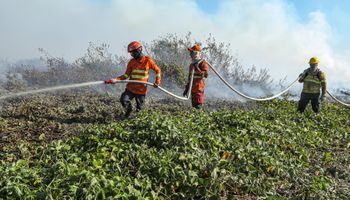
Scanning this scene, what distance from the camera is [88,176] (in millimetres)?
3982

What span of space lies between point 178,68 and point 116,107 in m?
6.24

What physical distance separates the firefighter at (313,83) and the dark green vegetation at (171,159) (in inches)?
100

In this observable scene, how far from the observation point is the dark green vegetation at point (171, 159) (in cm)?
406

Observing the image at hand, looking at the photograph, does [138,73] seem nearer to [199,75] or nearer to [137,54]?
[137,54]

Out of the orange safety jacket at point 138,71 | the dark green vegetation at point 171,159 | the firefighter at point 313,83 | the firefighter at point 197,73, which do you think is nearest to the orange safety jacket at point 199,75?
the firefighter at point 197,73

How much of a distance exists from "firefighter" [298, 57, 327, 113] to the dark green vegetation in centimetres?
254

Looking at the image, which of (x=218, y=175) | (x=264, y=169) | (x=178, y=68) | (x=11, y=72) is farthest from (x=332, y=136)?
(x=11, y=72)

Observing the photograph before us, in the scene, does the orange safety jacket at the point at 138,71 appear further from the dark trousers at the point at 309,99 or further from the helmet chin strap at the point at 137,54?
the dark trousers at the point at 309,99

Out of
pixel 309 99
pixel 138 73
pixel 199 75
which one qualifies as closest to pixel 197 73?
pixel 199 75

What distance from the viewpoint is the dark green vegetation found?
406cm

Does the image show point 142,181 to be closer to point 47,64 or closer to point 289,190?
point 289,190

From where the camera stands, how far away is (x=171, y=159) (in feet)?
16.5

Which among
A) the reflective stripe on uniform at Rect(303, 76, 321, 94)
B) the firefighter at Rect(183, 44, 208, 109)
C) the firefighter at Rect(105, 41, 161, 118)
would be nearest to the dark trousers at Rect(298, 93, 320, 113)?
the reflective stripe on uniform at Rect(303, 76, 321, 94)

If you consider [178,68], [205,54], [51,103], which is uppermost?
[205,54]
